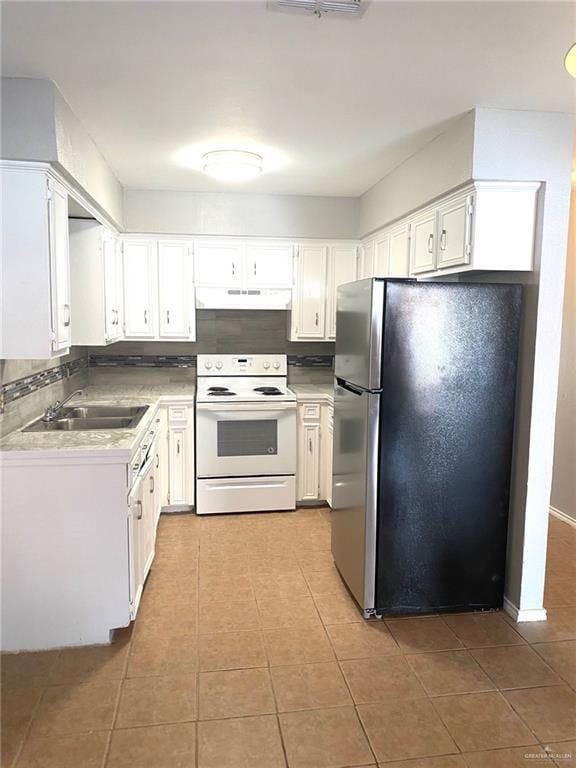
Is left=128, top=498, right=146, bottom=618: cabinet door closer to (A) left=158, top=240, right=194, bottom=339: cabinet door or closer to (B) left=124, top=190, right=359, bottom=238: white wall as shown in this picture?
(A) left=158, top=240, right=194, bottom=339: cabinet door

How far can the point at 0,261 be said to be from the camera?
7.50 ft

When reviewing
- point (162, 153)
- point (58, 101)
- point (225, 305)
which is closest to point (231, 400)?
point (225, 305)

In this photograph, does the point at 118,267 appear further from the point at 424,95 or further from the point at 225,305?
the point at 424,95

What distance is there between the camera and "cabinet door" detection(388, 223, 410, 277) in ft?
11.2

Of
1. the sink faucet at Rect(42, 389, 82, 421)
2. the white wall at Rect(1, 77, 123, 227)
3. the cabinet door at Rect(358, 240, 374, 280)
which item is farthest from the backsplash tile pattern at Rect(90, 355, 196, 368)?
the white wall at Rect(1, 77, 123, 227)

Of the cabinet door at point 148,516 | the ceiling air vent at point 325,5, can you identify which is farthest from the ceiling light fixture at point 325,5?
the cabinet door at point 148,516

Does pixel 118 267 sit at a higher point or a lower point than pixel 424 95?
lower

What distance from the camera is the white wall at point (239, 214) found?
4188 mm

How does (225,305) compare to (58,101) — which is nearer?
(58,101)

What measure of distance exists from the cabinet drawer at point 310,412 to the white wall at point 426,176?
1394 mm

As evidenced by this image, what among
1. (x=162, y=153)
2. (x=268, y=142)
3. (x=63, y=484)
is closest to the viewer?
(x=63, y=484)

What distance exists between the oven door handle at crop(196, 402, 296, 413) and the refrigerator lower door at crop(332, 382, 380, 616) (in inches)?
38.7

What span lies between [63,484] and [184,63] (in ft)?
5.89

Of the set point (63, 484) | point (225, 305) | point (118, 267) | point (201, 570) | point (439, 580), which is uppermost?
point (118, 267)
